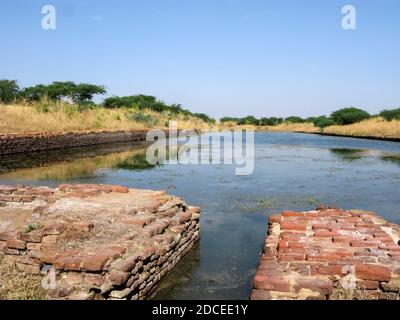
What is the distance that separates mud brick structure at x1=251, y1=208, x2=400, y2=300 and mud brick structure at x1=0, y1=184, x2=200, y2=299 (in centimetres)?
114

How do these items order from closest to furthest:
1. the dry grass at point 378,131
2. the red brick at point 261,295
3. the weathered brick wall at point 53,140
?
the red brick at point 261,295, the weathered brick wall at point 53,140, the dry grass at point 378,131

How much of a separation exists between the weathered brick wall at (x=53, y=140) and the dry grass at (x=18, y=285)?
11.0m

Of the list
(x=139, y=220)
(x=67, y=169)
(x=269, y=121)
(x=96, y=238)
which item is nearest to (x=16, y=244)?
(x=96, y=238)

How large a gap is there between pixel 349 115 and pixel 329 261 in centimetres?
5638

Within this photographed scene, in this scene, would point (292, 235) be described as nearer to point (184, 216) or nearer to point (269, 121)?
point (184, 216)

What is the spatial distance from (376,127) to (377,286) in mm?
38593

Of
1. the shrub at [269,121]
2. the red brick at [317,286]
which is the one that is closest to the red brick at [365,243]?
the red brick at [317,286]

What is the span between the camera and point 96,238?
4199 mm

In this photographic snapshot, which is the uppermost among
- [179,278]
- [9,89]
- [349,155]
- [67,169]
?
[9,89]

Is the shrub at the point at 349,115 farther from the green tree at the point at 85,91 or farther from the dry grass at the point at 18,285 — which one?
the dry grass at the point at 18,285

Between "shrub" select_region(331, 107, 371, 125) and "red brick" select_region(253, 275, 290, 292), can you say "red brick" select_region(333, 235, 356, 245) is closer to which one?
"red brick" select_region(253, 275, 290, 292)

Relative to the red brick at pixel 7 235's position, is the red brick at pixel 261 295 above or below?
below

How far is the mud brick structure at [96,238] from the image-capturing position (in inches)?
138
